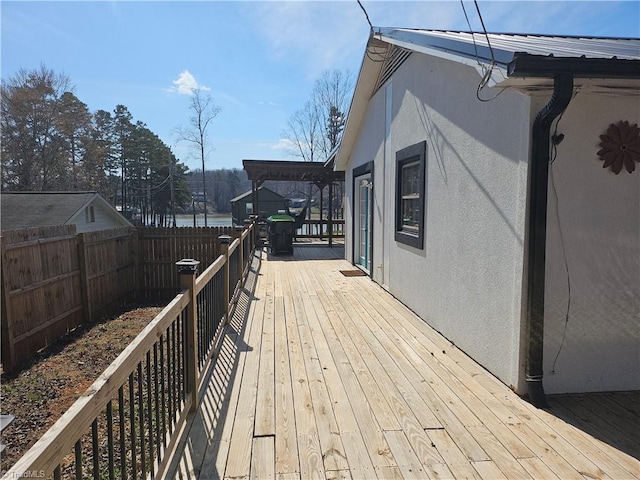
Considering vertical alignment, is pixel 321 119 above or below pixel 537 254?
above

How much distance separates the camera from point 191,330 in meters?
2.56

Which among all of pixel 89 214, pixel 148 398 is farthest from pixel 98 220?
pixel 148 398

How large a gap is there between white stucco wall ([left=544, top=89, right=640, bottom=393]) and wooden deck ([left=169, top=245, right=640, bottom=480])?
24cm

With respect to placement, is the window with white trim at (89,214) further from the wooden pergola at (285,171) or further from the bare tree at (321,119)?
the bare tree at (321,119)

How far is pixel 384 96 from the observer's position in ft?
21.4

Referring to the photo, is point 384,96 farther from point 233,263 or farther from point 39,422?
point 39,422

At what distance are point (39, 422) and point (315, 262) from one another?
22.5ft

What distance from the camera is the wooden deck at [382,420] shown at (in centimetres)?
202

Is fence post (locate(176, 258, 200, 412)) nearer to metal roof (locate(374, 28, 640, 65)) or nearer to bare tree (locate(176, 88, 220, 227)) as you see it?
metal roof (locate(374, 28, 640, 65))

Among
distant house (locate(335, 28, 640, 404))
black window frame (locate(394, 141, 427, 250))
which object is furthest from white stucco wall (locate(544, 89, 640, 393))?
black window frame (locate(394, 141, 427, 250))

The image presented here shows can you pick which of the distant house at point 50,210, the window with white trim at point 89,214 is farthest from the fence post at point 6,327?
the window with white trim at point 89,214

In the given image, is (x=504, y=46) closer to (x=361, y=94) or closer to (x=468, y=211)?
(x=468, y=211)

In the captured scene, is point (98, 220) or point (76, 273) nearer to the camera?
point (76, 273)

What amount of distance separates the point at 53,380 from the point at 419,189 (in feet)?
16.9
